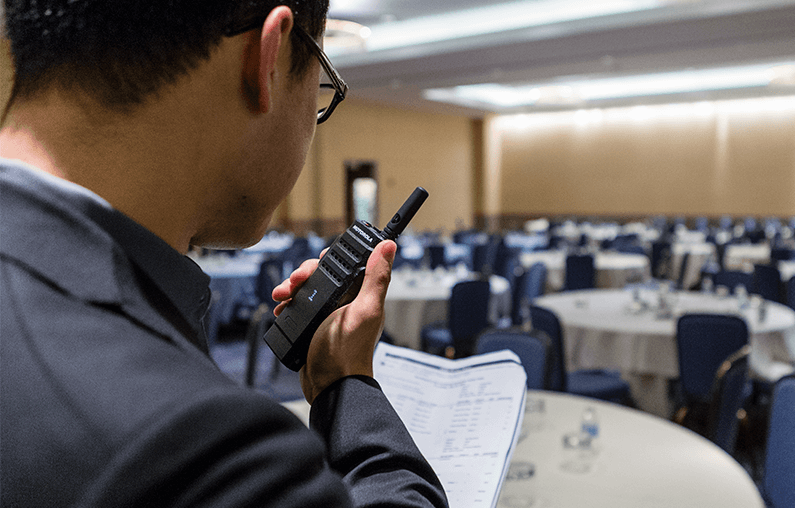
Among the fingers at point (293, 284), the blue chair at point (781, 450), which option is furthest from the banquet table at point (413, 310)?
the fingers at point (293, 284)

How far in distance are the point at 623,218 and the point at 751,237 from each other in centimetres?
459

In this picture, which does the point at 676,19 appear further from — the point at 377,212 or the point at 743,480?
the point at 377,212

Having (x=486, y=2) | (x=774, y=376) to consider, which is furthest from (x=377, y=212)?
(x=774, y=376)

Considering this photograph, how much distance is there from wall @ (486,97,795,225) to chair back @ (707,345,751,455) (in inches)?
520

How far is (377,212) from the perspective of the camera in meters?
14.1

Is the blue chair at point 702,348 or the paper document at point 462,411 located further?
the blue chair at point 702,348

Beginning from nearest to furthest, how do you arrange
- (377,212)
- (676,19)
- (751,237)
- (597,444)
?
(597,444), (676,19), (751,237), (377,212)

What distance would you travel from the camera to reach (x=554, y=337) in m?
3.36

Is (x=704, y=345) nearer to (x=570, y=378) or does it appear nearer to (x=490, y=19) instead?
(x=570, y=378)

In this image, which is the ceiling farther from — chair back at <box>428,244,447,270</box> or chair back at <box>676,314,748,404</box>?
chair back at <box>676,314,748,404</box>

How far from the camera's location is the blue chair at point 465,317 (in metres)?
4.48

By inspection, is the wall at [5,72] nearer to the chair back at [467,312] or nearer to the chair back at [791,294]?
the chair back at [467,312]

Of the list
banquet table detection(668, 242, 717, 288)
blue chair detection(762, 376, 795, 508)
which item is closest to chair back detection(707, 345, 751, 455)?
blue chair detection(762, 376, 795, 508)

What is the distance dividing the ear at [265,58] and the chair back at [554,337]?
8.96 ft
